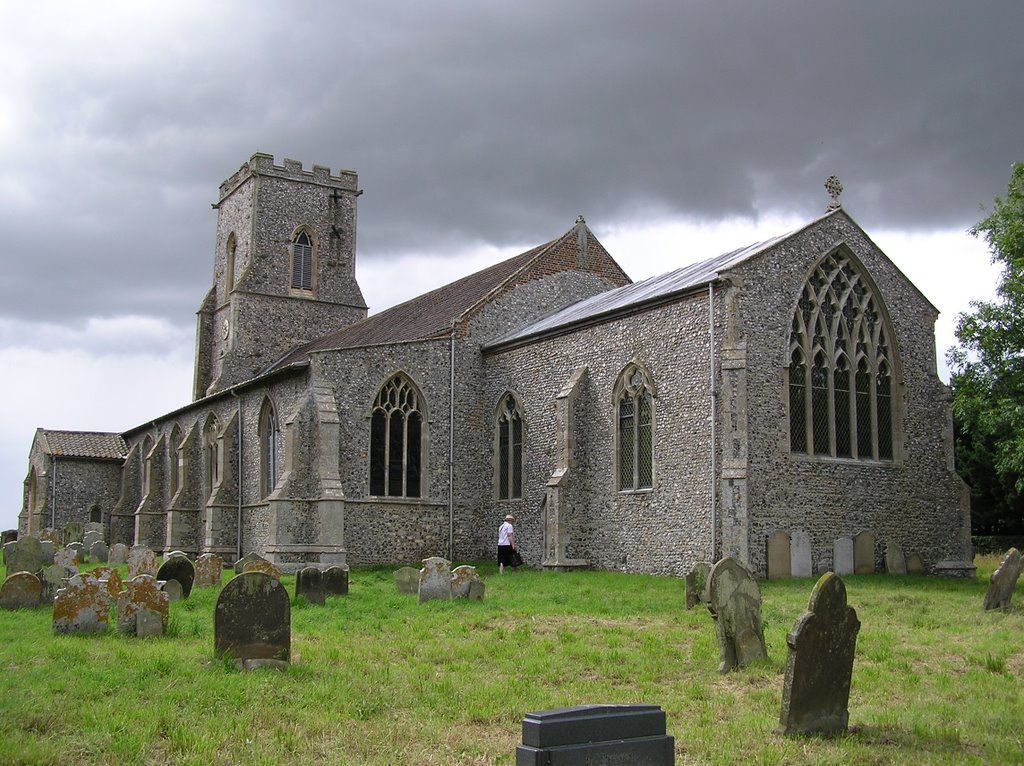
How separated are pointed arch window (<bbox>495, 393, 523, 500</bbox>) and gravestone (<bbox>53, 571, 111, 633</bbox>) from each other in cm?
1508

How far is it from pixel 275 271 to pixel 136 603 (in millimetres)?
29368

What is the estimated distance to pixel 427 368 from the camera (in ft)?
92.6

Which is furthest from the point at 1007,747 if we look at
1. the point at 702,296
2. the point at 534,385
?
the point at 534,385

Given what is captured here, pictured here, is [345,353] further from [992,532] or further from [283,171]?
[992,532]

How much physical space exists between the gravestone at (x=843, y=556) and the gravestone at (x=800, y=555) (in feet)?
2.50

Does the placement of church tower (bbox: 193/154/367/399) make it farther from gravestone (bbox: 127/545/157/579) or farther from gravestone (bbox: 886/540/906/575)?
gravestone (bbox: 886/540/906/575)

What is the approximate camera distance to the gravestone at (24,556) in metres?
21.7

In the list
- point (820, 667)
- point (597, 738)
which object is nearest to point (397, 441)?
point (820, 667)

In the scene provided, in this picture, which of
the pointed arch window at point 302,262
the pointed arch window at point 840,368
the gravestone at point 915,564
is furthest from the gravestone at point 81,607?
the pointed arch window at point 302,262

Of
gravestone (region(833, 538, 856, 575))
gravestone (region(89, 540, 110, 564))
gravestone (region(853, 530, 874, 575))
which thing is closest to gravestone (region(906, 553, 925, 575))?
gravestone (region(853, 530, 874, 575))

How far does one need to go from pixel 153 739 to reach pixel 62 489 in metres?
40.9

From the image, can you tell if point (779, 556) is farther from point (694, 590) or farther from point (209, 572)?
point (209, 572)

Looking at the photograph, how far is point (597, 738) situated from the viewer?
564cm

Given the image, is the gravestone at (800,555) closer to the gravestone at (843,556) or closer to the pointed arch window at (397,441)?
the gravestone at (843,556)
